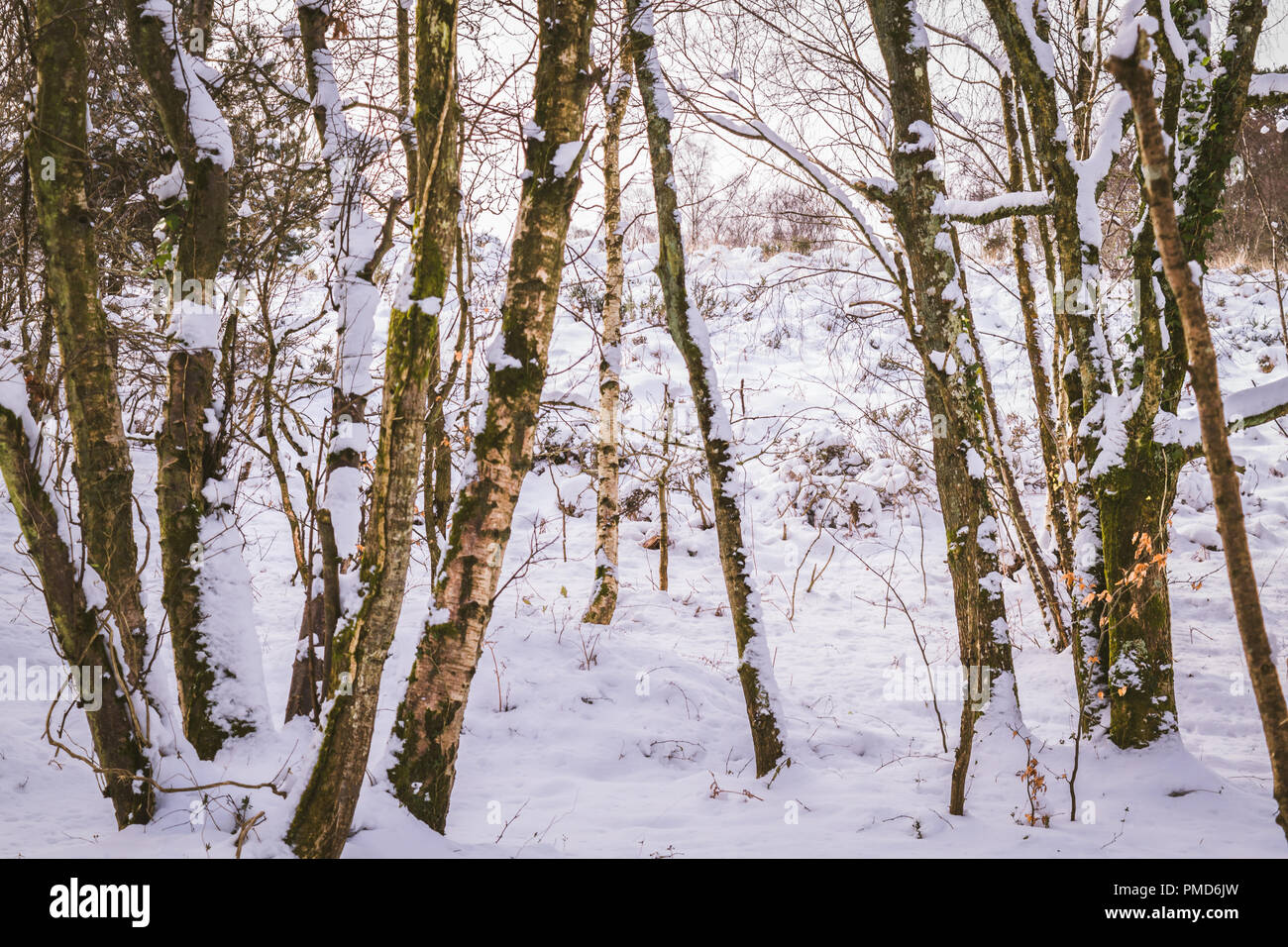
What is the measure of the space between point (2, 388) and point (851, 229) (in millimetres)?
5234

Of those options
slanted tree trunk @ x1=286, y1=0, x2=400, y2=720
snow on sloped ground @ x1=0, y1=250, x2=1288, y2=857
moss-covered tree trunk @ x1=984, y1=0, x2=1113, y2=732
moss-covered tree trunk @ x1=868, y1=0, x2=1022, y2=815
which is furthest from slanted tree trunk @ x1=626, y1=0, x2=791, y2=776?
moss-covered tree trunk @ x1=984, y1=0, x2=1113, y2=732

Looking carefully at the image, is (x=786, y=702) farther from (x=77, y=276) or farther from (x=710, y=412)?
(x=77, y=276)

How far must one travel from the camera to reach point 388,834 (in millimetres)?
2891

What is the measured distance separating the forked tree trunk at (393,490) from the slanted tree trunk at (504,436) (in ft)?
1.67

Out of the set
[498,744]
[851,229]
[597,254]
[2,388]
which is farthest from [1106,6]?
[597,254]

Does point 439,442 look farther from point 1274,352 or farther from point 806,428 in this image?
point 1274,352

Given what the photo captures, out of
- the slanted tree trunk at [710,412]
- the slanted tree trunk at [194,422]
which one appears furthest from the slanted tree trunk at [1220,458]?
the slanted tree trunk at [194,422]

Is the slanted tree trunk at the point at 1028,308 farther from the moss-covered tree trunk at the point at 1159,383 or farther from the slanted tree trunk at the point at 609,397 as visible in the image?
the slanted tree trunk at the point at 609,397

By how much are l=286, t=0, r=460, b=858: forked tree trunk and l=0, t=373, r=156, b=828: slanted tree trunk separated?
1.30m

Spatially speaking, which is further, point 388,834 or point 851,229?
point 851,229

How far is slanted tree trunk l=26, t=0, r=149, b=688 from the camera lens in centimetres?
345

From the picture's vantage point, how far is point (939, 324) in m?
4.16

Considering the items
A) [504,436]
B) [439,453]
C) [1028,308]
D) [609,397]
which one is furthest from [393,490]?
[1028,308]

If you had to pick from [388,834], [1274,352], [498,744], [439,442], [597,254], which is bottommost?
[498,744]
